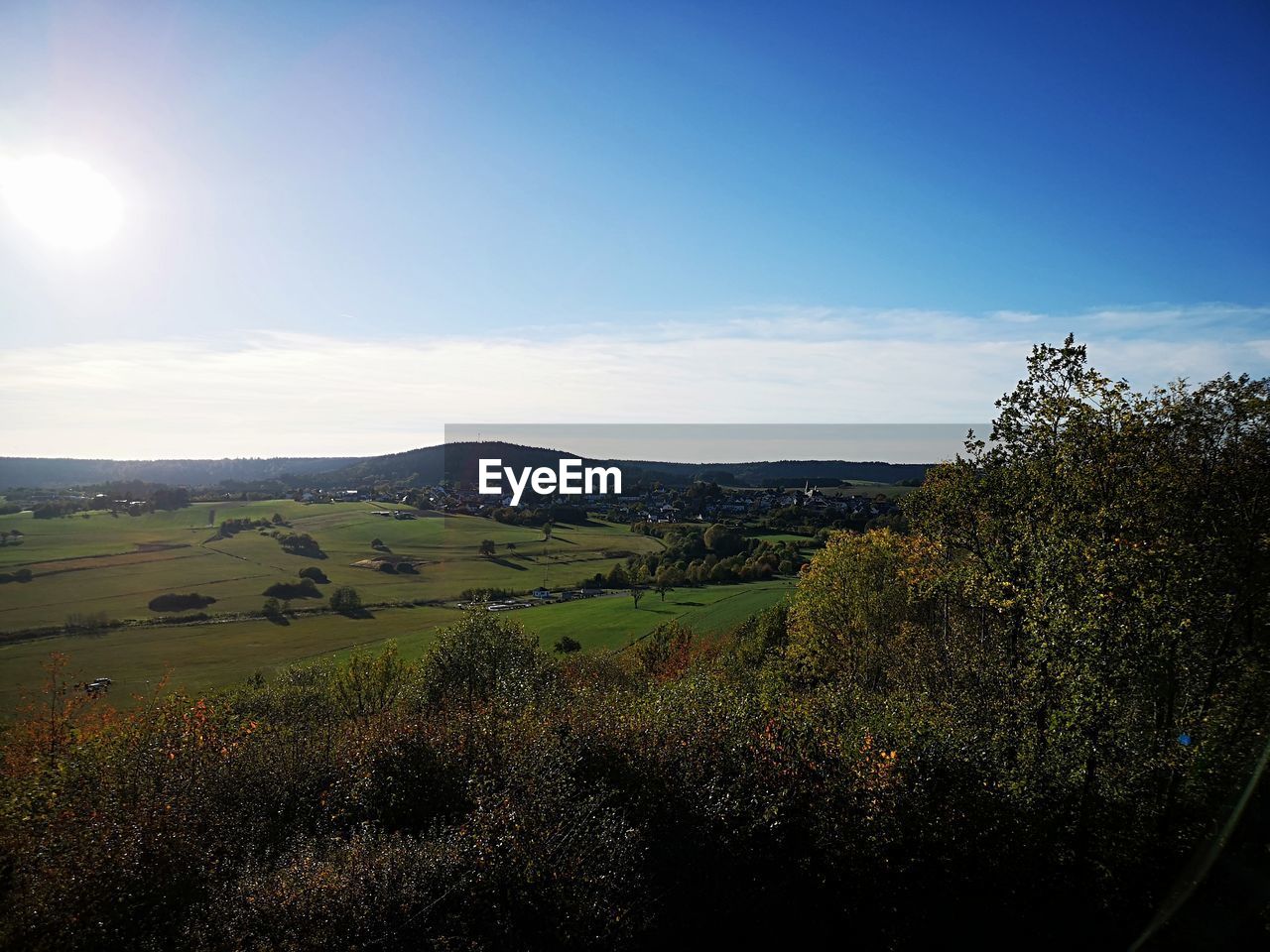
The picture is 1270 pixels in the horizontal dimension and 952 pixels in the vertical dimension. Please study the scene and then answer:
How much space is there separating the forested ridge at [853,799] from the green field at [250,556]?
230ft

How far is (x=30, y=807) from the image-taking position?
626 inches

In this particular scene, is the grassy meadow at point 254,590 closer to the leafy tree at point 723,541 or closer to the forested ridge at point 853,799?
the leafy tree at point 723,541

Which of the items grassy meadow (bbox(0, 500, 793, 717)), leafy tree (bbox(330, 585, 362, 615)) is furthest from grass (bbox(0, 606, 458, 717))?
leafy tree (bbox(330, 585, 362, 615))

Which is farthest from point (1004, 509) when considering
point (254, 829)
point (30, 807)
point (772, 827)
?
point (30, 807)

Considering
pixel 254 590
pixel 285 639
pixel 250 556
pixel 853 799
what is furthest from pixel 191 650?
pixel 853 799

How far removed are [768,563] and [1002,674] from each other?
73.6 m

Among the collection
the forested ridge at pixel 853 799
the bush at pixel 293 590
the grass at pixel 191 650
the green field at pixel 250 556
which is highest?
the forested ridge at pixel 853 799

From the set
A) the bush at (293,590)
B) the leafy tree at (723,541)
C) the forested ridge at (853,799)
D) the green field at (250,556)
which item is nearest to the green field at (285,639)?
the green field at (250,556)

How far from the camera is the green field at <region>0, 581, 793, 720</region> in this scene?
2173 inches

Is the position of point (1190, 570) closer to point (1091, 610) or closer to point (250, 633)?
point (1091, 610)

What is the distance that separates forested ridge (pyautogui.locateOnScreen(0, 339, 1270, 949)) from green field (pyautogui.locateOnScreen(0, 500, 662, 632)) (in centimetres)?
7000

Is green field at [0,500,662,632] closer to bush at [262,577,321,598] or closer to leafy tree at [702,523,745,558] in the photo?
bush at [262,577,321,598]

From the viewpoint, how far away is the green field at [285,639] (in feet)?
181

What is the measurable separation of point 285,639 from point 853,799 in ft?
234
